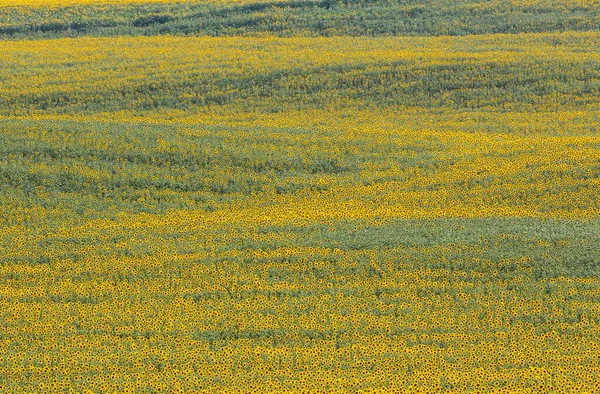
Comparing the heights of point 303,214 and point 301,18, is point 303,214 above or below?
below

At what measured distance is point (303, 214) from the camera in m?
17.6

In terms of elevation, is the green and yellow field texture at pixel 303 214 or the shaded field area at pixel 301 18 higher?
the shaded field area at pixel 301 18

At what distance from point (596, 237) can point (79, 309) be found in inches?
410

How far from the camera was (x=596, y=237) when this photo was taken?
1543 cm

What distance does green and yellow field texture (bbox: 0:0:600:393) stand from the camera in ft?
37.5

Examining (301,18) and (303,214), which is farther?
(301,18)

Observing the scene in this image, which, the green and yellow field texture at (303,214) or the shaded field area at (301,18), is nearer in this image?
the green and yellow field texture at (303,214)

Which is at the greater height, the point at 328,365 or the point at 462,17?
the point at 462,17

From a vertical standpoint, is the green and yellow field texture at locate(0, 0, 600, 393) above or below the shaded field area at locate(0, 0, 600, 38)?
below

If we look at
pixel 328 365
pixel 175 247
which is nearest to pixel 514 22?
pixel 175 247

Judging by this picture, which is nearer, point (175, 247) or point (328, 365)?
point (328, 365)

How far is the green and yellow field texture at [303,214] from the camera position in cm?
1142

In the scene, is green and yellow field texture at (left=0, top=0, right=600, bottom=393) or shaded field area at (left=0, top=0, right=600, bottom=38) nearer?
green and yellow field texture at (left=0, top=0, right=600, bottom=393)

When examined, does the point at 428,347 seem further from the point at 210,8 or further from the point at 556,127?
the point at 210,8
